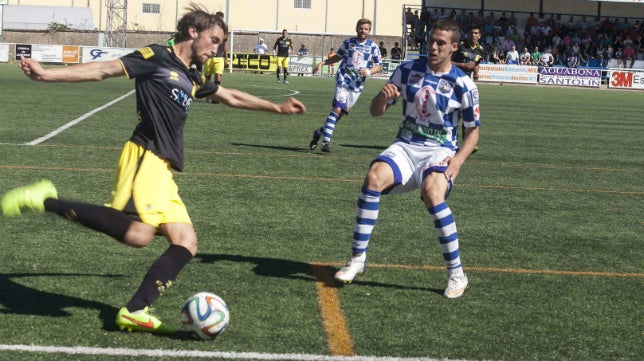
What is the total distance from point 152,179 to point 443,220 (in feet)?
6.66

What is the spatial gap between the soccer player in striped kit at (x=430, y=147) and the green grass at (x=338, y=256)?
315 mm

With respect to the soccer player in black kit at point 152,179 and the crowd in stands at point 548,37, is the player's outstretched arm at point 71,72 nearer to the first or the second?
the soccer player in black kit at point 152,179

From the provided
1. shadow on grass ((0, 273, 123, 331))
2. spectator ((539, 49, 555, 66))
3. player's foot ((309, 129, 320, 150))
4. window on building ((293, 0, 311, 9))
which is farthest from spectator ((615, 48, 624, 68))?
shadow on grass ((0, 273, 123, 331))

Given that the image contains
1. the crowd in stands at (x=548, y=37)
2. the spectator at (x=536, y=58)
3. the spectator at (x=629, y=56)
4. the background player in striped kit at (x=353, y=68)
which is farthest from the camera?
the spectator at (x=629, y=56)

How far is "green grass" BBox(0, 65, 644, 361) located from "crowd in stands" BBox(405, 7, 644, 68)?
38.5 metres

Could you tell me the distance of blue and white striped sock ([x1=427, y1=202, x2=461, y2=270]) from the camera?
603 cm

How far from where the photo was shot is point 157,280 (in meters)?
4.89

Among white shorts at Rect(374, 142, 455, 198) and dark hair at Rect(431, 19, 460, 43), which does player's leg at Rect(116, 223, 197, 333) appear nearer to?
white shorts at Rect(374, 142, 455, 198)

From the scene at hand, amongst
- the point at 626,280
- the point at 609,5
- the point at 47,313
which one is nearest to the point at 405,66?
the point at 626,280

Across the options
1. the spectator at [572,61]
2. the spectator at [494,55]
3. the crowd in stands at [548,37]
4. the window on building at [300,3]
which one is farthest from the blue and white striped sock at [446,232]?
the window on building at [300,3]

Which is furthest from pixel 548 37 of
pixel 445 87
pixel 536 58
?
pixel 445 87

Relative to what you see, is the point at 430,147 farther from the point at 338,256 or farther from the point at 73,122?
the point at 73,122

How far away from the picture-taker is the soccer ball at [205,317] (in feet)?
15.6

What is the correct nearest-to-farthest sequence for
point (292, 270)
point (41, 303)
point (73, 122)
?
1. point (41, 303)
2. point (292, 270)
3. point (73, 122)
